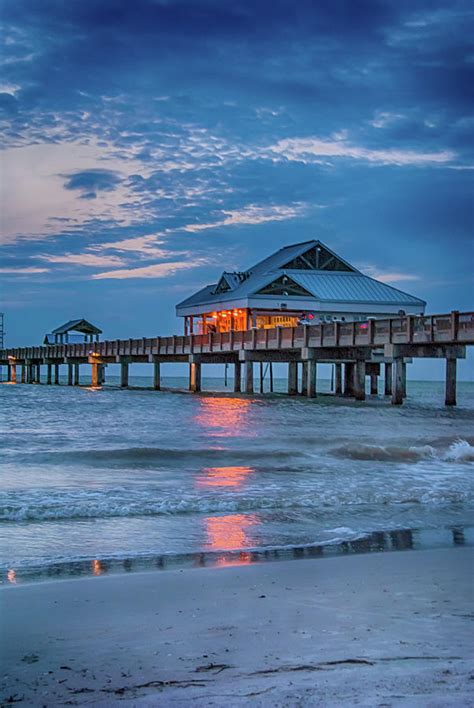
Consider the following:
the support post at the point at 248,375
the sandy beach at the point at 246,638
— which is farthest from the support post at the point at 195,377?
the sandy beach at the point at 246,638

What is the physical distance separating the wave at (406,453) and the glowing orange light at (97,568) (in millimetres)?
10737

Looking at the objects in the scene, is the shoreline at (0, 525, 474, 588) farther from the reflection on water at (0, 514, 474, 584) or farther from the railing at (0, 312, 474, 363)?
the railing at (0, 312, 474, 363)

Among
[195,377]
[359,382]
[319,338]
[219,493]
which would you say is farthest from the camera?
[195,377]

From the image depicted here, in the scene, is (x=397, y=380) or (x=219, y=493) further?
(x=397, y=380)

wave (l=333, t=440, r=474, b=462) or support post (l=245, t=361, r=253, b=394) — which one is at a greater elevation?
support post (l=245, t=361, r=253, b=394)

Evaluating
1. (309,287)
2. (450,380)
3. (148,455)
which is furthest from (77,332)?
(148,455)

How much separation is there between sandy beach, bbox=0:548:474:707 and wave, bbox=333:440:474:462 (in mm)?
10634

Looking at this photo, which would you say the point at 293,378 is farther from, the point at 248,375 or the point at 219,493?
the point at 219,493

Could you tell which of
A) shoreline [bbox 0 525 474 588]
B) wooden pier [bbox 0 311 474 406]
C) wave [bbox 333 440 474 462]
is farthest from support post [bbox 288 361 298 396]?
shoreline [bbox 0 525 474 588]

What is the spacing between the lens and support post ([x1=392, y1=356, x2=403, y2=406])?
113 ft

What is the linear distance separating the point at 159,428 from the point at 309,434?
471 cm

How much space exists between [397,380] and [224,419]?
32.4ft

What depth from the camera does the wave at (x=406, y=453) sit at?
17266mm

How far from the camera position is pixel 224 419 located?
28.3 meters
